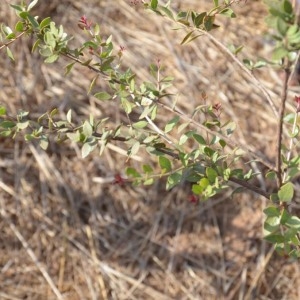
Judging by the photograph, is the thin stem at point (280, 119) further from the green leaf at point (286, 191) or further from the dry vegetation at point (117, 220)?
the dry vegetation at point (117, 220)

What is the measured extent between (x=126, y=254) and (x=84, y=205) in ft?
0.71

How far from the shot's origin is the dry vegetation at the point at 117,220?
1.78 meters

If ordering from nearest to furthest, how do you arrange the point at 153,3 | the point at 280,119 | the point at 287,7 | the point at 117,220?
the point at 287,7 → the point at 280,119 → the point at 153,3 → the point at 117,220

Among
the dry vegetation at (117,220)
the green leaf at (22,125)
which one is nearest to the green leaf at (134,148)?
the green leaf at (22,125)

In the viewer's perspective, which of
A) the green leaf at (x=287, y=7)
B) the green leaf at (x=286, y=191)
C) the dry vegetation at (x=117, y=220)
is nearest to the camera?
the green leaf at (x=287, y=7)

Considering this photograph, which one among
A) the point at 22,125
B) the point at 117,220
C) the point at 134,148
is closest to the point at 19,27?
the point at 22,125

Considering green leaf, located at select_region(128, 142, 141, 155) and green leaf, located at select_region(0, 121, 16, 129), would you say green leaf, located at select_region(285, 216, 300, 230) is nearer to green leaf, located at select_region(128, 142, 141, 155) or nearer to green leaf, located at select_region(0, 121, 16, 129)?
green leaf, located at select_region(128, 142, 141, 155)

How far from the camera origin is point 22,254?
1823 millimetres

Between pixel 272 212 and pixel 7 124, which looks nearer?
pixel 272 212

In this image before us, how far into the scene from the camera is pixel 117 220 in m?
1.89

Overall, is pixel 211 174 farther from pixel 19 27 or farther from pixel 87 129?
pixel 19 27

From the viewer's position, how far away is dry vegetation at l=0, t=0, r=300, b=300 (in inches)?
70.1

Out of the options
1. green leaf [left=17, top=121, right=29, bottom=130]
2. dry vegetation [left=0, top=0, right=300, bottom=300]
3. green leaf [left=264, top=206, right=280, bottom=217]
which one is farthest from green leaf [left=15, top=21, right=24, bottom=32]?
dry vegetation [left=0, top=0, right=300, bottom=300]

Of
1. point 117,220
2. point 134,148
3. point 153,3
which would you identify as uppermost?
point 153,3
